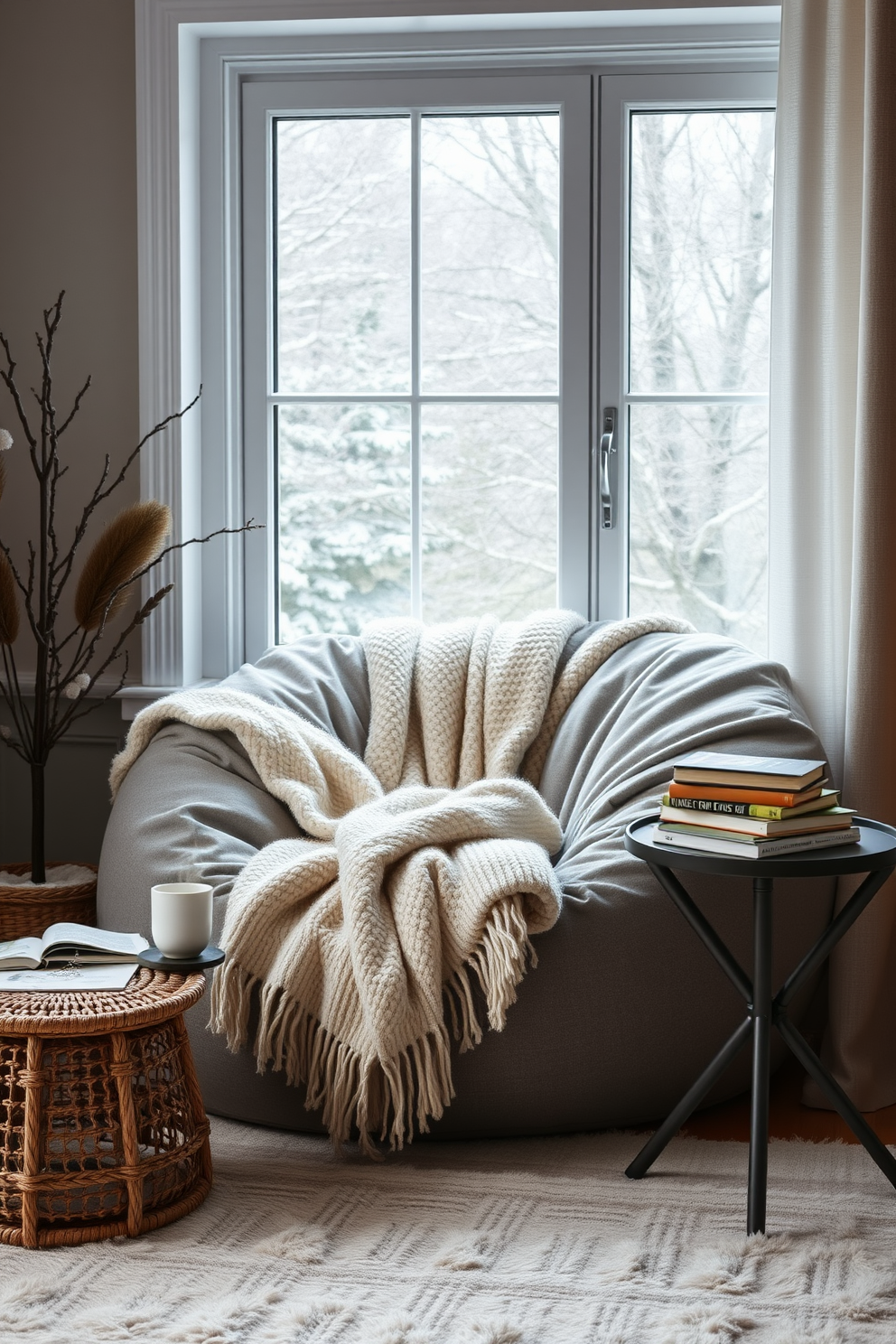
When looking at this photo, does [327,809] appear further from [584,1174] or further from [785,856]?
[785,856]

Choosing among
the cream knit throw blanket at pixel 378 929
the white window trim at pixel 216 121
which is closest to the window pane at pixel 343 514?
the white window trim at pixel 216 121

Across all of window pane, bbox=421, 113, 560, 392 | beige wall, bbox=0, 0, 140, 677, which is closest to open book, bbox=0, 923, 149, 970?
beige wall, bbox=0, 0, 140, 677

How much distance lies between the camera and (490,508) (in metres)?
3.04

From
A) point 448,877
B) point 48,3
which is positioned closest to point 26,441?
point 48,3

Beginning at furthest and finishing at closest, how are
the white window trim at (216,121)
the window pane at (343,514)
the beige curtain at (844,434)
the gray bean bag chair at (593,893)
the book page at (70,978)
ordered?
the window pane at (343,514) < the white window trim at (216,121) < the beige curtain at (844,434) < the gray bean bag chair at (593,893) < the book page at (70,978)

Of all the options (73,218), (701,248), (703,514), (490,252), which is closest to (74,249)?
(73,218)

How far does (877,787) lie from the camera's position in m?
2.33

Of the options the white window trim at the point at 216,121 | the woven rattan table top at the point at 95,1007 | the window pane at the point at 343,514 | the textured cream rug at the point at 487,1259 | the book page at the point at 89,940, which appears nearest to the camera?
the textured cream rug at the point at 487,1259

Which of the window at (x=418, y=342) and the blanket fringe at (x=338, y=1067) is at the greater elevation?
the window at (x=418, y=342)

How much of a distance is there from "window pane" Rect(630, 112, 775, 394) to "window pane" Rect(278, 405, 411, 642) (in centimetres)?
61

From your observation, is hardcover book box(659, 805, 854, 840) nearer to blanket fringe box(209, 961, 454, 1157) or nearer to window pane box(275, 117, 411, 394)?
blanket fringe box(209, 961, 454, 1157)

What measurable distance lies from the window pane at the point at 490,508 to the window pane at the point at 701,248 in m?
0.31

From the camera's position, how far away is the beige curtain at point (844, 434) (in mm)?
2320

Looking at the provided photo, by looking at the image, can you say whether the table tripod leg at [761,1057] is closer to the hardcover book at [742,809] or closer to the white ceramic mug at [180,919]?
the hardcover book at [742,809]
